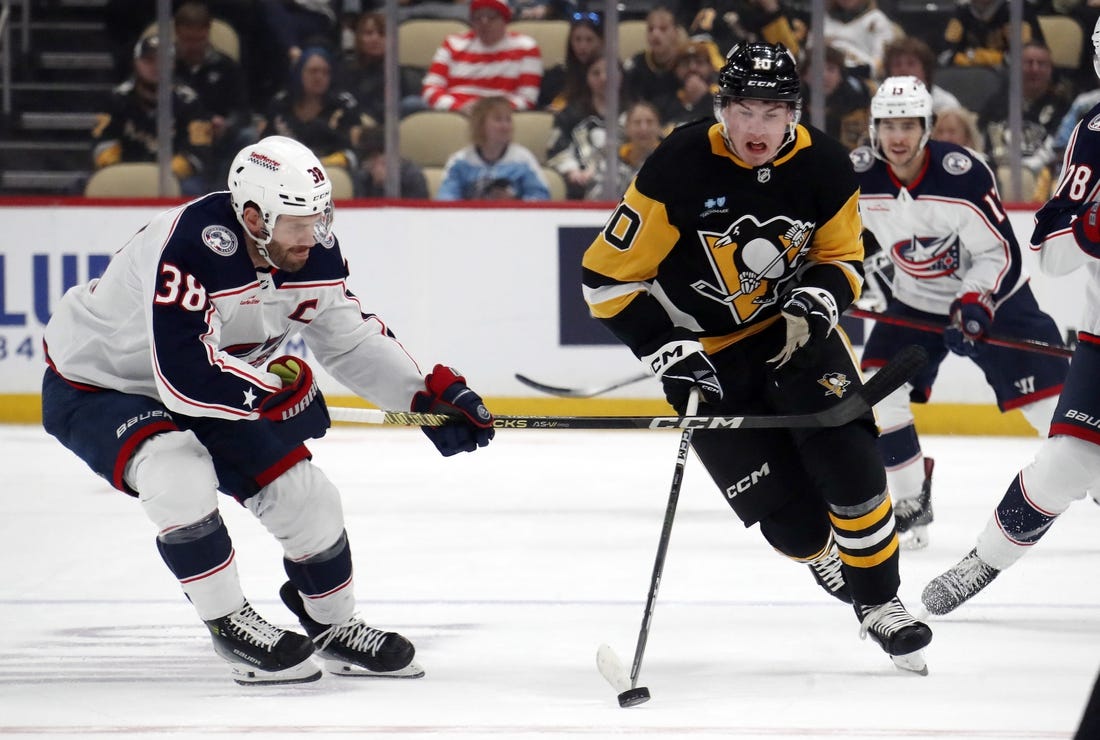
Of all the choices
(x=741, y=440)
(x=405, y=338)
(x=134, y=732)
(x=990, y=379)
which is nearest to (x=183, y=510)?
(x=134, y=732)

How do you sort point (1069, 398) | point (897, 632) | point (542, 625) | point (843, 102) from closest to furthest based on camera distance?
point (897, 632), point (1069, 398), point (542, 625), point (843, 102)

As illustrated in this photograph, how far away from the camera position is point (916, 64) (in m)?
6.37

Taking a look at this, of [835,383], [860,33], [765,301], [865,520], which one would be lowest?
[865,520]

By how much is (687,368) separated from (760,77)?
538 millimetres

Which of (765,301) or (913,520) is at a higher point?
(765,301)

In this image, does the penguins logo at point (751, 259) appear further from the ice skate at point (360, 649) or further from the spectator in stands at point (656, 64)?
the spectator in stands at point (656, 64)

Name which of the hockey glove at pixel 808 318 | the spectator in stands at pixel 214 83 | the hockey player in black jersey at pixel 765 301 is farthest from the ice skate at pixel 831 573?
the spectator in stands at pixel 214 83

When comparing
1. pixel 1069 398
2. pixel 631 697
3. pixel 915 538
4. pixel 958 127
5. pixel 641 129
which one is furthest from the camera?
pixel 641 129

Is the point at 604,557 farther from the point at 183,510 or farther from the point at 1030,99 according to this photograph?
the point at 1030,99

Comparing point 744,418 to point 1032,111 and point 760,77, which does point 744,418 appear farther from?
point 1032,111

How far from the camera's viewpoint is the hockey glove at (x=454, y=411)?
114 inches

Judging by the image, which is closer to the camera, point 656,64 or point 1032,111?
point 1032,111

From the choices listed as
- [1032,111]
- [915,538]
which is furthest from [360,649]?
[1032,111]

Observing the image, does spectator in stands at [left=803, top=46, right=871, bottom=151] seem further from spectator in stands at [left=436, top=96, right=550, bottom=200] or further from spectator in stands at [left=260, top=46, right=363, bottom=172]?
spectator in stands at [left=260, top=46, right=363, bottom=172]
